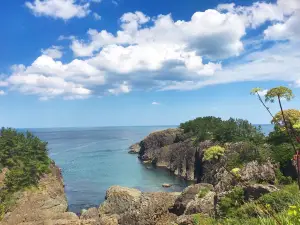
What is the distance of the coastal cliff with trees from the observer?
10352 millimetres

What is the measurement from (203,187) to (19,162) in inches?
1338

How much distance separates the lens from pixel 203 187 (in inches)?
1247

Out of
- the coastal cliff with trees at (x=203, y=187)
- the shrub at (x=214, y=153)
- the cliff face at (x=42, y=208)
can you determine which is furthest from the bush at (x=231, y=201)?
the shrub at (x=214, y=153)

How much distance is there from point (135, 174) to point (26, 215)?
41.0 metres

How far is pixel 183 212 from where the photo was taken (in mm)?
28422

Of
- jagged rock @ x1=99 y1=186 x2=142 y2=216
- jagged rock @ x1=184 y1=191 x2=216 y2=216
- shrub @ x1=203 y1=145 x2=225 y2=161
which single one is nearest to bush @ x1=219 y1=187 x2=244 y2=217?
jagged rock @ x1=184 y1=191 x2=216 y2=216

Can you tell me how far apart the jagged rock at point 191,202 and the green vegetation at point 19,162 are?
72.3 feet

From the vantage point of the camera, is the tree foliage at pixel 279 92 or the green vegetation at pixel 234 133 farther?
the green vegetation at pixel 234 133

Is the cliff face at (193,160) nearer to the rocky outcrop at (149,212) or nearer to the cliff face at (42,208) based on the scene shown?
the rocky outcrop at (149,212)

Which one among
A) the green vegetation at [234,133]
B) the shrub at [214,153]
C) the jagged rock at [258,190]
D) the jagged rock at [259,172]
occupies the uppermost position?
the shrub at [214,153]

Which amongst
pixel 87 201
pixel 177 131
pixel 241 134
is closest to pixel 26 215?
pixel 87 201

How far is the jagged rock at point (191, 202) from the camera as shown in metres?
26.3

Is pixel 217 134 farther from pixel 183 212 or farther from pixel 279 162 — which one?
pixel 183 212

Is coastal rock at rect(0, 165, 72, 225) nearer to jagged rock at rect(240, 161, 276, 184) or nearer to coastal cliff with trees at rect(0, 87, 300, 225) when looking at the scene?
coastal cliff with trees at rect(0, 87, 300, 225)
